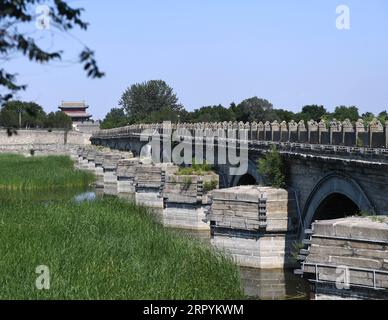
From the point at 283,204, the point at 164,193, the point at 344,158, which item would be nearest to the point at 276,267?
the point at 283,204

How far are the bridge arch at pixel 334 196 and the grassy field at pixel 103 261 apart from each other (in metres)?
5.12

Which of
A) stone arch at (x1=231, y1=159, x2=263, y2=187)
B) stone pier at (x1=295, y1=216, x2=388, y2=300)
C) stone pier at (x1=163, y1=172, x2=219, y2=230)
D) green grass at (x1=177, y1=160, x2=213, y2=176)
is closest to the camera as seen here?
stone pier at (x1=295, y1=216, x2=388, y2=300)

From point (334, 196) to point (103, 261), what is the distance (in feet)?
35.4

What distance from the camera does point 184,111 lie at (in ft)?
430

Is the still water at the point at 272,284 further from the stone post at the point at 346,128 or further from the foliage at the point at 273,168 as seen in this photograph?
the stone post at the point at 346,128

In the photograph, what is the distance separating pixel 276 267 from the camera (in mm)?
26266

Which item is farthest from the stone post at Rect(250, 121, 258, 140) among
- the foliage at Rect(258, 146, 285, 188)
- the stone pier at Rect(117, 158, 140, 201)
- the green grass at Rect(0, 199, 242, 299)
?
the stone pier at Rect(117, 158, 140, 201)

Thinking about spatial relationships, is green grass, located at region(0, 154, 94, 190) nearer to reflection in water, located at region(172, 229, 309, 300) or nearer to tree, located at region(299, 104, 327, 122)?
reflection in water, located at region(172, 229, 309, 300)

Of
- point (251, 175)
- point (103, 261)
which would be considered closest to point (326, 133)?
point (103, 261)

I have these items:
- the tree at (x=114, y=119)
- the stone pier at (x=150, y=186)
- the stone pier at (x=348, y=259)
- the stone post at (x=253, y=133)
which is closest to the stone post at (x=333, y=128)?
the stone pier at (x=348, y=259)

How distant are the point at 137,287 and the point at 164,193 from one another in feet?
71.2

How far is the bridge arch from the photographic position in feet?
71.8
